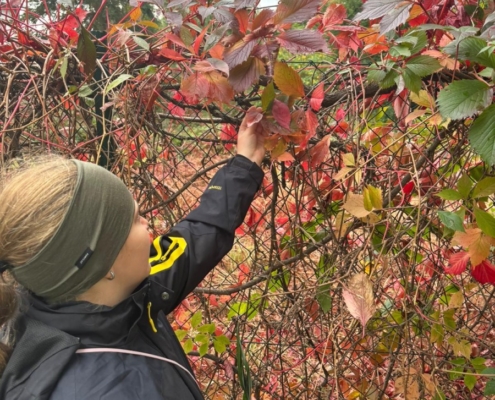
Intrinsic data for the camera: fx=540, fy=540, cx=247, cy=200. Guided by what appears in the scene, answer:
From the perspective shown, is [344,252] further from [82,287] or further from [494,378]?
[82,287]

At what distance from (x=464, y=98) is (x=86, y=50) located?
0.96m

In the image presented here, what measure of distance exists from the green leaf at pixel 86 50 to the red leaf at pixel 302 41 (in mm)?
566

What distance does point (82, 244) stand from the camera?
112 cm

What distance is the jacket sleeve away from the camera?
1.44 metres

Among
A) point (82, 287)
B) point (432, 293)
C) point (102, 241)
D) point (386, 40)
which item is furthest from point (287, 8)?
point (432, 293)

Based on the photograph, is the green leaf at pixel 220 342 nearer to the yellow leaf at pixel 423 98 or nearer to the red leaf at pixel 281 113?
the red leaf at pixel 281 113

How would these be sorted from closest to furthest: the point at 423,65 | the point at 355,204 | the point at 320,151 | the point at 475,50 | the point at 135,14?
1. the point at 475,50
2. the point at 423,65
3. the point at 355,204
4. the point at 320,151
5. the point at 135,14

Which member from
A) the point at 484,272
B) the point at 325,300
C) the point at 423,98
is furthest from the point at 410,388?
the point at 423,98

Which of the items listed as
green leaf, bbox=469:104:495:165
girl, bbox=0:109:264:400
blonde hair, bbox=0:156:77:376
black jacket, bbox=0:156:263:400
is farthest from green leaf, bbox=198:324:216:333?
green leaf, bbox=469:104:495:165

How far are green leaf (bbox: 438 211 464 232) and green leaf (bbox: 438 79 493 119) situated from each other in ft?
0.75

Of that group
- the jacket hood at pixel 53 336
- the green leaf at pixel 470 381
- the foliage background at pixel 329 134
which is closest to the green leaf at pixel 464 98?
the foliage background at pixel 329 134

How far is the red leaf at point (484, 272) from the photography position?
4.32 ft

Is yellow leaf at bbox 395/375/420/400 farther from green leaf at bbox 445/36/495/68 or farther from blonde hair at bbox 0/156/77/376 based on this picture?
blonde hair at bbox 0/156/77/376

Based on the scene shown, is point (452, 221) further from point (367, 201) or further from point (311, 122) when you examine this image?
point (311, 122)
